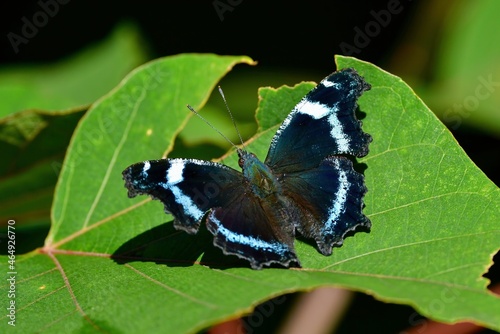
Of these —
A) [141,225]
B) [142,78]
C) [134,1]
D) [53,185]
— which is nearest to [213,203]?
[141,225]

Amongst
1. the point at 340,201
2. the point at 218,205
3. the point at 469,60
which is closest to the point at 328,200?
the point at 340,201

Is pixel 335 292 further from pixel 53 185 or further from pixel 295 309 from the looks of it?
pixel 53 185

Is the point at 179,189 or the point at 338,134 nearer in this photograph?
the point at 179,189

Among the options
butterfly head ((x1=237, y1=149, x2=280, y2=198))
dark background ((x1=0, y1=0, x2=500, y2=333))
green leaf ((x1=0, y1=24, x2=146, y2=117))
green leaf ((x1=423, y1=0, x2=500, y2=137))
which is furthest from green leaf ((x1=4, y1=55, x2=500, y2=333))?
dark background ((x1=0, y1=0, x2=500, y2=333))

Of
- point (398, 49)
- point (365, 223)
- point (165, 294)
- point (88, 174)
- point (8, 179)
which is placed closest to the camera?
point (165, 294)

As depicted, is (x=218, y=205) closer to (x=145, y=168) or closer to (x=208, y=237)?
(x=208, y=237)

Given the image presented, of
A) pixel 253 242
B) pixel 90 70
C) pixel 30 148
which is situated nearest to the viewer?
pixel 253 242
